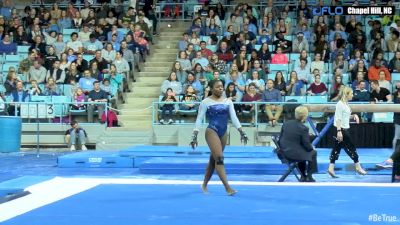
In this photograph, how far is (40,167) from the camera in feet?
Answer: 46.8

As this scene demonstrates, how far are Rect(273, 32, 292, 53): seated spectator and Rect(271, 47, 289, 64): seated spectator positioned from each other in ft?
0.65

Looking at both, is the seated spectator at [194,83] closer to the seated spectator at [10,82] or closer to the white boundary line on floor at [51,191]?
the seated spectator at [10,82]

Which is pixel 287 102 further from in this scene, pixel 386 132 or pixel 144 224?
pixel 144 224

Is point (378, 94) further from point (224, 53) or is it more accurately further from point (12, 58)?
point (12, 58)

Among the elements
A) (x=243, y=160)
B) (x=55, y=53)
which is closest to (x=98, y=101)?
(x=55, y=53)

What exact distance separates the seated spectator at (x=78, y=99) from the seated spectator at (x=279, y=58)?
18.2 ft

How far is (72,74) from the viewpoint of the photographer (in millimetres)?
19734

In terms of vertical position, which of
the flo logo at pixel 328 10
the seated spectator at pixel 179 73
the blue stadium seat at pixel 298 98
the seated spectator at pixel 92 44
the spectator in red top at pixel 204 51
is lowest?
the blue stadium seat at pixel 298 98

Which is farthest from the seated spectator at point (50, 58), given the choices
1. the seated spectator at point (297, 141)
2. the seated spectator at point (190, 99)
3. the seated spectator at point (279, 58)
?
the seated spectator at point (297, 141)

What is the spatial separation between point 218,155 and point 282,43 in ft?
38.1

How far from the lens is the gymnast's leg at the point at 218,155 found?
9.12 metres

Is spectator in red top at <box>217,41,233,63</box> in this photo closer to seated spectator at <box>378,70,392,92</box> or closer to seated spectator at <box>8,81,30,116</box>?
seated spectator at <box>378,70,392,92</box>

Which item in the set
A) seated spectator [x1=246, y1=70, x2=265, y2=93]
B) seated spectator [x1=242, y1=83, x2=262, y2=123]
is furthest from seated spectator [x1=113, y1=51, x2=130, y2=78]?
seated spectator [x1=242, y1=83, x2=262, y2=123]

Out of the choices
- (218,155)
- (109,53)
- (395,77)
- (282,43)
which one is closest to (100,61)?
(109,53)
